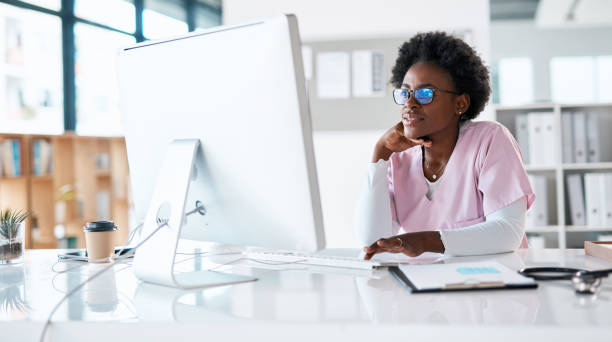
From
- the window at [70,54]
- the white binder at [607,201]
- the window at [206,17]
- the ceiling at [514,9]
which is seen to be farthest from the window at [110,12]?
the white binder at [607,201]

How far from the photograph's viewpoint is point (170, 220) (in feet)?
3.62

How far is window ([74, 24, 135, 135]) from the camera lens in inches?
174

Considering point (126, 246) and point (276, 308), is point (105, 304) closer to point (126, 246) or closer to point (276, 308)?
point (276, 308)

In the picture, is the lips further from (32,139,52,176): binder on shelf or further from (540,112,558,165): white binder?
(32,139,52,176): binder on shelf

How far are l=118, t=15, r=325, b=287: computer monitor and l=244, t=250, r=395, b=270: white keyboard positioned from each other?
0.25 meters

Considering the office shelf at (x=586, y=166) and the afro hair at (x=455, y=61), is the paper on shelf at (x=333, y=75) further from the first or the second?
the afro hair at (x=455, y=61)

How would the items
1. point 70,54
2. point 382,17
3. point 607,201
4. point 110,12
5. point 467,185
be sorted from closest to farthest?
point 467,185 < point 607,201 < point 382,17 < point 70,54 < point 110,12

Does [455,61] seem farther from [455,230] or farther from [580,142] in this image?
[580,142]

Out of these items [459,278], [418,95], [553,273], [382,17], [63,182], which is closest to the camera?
[459,278]

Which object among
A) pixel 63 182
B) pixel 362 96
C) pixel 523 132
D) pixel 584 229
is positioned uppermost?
pixel 362 96

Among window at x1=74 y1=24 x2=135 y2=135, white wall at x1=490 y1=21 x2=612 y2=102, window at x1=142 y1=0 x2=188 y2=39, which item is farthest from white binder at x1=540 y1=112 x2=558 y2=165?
window at x1=74 y1=24 x2=135 y2=135

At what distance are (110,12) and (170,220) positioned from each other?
3.91 metres

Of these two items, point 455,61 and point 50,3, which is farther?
point 50,3

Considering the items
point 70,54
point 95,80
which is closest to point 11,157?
point 70,54
